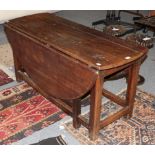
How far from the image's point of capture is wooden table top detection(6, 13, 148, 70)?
164cm

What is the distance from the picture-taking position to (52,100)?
217 centimetres

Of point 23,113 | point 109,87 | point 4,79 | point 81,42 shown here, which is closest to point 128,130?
point 109,87

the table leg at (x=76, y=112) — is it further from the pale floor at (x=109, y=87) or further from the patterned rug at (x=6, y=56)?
the patterned rug at (x=6, y=56)

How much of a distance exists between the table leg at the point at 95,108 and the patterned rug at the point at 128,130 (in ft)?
0.33

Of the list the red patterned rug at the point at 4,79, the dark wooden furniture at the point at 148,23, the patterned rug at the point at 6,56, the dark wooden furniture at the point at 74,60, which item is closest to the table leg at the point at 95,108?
the dark wooden furniture at the point at 74,60

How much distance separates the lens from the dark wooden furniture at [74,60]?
1625mm

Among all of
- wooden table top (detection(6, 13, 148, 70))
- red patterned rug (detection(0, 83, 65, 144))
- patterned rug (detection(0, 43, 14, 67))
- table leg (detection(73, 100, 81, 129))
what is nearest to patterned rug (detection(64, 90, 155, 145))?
table leg (detection(73, 100, 81, 129))

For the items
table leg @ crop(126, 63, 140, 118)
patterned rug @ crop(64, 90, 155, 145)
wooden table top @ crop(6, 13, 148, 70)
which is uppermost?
wooden table top @ crop(6, 13, 148, 70)

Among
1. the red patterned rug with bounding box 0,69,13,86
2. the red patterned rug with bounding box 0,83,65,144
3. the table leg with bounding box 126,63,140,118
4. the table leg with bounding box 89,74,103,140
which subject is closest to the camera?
the table leg with bounding box 89,74,103,140

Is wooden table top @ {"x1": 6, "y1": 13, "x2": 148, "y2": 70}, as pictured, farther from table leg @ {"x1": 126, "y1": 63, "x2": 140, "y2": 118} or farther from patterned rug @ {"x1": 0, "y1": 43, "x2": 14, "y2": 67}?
patterned rug @ {"x1": 0, "y1": 43, "x2": 14, "y2": 67}

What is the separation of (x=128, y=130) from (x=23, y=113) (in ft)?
2.89

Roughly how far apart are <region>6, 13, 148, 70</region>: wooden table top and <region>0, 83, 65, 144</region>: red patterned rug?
64 centimetres

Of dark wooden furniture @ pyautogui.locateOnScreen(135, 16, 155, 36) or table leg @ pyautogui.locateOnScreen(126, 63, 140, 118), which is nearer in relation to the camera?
table leg @ pyautogui.locateOnScreen(126, 63, 140, 118)
